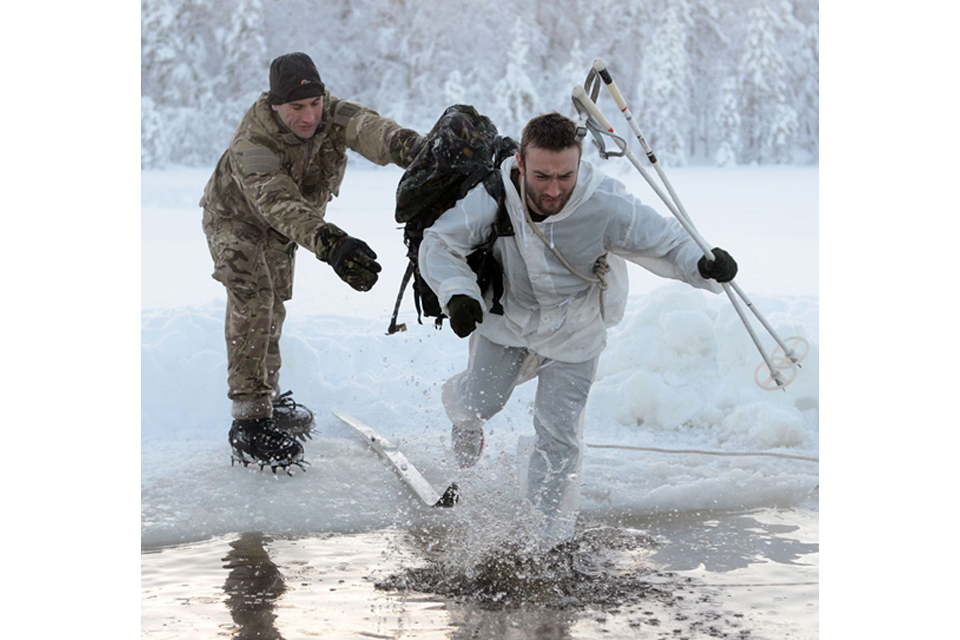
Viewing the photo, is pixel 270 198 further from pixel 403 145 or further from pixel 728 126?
pixel 728 126

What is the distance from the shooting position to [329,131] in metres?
4.52

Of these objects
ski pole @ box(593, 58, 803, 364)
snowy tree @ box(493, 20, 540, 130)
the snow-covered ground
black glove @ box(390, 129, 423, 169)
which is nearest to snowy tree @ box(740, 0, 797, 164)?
snowy tree @ box(493, 20, 540, 130)

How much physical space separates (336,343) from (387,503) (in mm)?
2482

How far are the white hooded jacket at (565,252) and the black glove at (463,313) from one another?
0.03 metres

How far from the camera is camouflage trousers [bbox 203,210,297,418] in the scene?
453 cm

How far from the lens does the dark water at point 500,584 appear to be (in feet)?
9.26

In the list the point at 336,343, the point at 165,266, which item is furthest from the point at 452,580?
the point at 165,266

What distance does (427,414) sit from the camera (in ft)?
18.5

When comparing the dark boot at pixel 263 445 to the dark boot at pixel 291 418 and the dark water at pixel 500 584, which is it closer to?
the dark boot at pixel 291 418

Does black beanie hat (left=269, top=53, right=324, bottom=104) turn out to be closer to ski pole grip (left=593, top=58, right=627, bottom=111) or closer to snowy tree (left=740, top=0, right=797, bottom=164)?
ski pole grip (left=593, top=58, right=627, bottom=111)

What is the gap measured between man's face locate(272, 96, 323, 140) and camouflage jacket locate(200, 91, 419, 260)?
0.05 meters

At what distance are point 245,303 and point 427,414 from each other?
56.4 inches

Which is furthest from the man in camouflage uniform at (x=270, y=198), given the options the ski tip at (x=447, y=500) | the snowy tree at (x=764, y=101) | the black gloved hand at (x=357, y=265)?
the snowy tree at (x=764, y=101)
